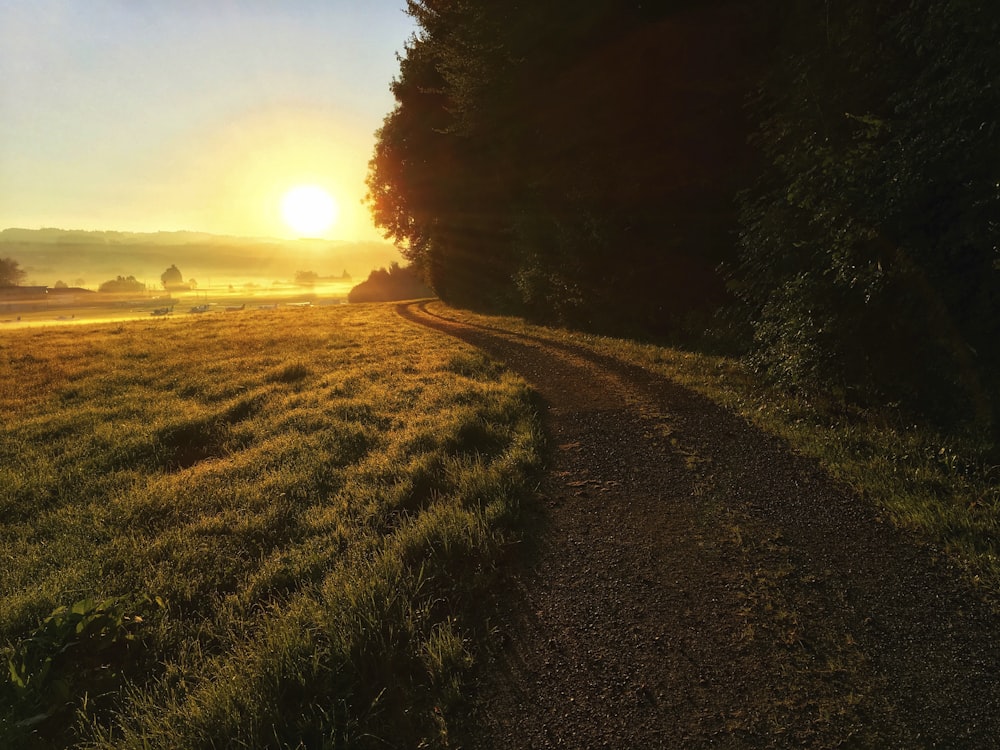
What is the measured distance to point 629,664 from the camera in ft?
9.96

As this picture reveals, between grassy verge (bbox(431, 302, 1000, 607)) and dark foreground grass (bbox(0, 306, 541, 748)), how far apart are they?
3.50 meters

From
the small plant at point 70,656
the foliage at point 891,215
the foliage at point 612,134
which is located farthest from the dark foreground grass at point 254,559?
the foliage at point 612,134

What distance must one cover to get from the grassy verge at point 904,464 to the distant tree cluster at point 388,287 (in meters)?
72.8

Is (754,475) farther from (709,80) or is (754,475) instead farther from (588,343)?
(709,80)

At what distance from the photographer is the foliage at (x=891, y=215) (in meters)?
5.04

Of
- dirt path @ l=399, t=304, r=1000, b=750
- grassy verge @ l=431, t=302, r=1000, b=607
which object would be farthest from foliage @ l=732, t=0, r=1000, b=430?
dirt path @ l=399, t=304, r=1000, b=750

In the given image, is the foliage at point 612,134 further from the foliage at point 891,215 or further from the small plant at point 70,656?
the small plant at point 70,656

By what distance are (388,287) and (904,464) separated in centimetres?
8053

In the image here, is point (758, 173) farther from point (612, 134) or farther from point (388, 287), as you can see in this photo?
point (388, 287)

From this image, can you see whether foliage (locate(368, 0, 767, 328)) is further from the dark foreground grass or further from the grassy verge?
the dark foreground grass

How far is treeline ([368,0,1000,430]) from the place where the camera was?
534cm

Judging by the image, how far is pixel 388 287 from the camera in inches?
3182

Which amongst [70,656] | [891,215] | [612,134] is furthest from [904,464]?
[612,134]

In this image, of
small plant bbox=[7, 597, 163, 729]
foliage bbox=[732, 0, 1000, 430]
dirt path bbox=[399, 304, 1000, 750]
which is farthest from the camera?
foliage bbox=[732, 0, 1000, 430]
